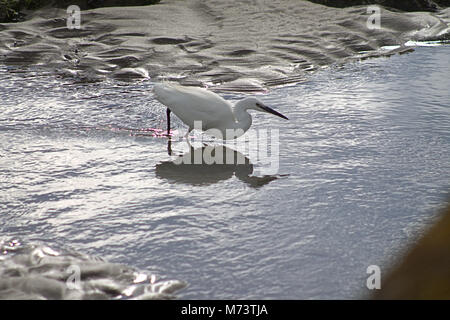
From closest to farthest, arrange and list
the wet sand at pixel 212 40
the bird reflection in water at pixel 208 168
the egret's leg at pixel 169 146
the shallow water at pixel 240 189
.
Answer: the shallow water at pixel 240 189 → the bird reflection in water at pixel 208 168 → the egret's leg at pixel 169 146 → the wet sand at pixel 212 40

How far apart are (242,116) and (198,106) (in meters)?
0.38

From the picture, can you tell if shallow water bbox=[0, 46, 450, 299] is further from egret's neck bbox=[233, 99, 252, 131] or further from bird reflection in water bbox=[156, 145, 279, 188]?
egret's neck bbox=[233, 99, 252, 131]

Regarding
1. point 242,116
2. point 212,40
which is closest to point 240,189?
point 242,116

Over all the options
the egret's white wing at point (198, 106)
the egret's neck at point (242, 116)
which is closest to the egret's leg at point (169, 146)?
the egret's white wing at point (198, 106)

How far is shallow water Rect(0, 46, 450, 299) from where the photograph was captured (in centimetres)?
292

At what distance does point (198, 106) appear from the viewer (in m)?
4.65

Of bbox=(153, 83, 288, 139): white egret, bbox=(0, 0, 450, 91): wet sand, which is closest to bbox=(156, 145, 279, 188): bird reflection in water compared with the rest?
bbox=(153, 83, 288, 139): white egret

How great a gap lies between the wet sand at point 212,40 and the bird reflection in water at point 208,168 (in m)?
1.90

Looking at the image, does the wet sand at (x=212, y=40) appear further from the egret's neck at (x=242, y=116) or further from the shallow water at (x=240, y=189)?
the egret's neck at (x=242, y=116)

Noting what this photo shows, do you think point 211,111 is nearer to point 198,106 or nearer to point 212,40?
point 198,106

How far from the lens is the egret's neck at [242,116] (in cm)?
466

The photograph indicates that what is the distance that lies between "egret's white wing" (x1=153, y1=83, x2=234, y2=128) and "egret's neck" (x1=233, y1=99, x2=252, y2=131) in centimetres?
5

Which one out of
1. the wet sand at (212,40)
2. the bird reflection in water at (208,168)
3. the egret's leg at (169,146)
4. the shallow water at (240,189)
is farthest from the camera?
the wet sand at (212,40)
